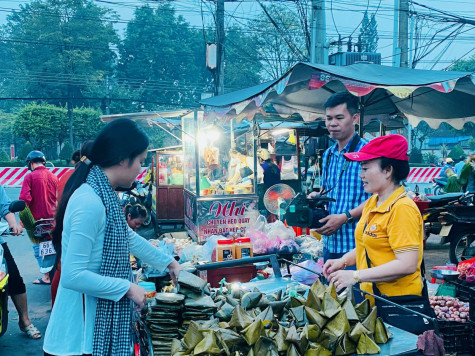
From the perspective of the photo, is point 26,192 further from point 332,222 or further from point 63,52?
point 63,52

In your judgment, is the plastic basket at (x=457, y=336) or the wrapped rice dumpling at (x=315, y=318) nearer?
the wrapped rice dumpling at (x=315, y=318)

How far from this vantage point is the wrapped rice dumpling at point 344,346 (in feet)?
5.86

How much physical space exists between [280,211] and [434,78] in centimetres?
381

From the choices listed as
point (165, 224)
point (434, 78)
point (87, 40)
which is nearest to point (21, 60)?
point (87, 40)

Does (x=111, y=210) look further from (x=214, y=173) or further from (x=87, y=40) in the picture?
(x=87, y=40)

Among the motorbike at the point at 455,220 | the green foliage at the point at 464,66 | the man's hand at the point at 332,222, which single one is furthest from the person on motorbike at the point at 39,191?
the green foliage at the point at 464,66

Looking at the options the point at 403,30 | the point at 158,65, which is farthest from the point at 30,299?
the point at 158,65

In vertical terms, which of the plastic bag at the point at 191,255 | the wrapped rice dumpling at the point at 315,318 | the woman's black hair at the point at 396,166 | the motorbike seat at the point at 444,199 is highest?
the woman's black hair at the point at 396,166

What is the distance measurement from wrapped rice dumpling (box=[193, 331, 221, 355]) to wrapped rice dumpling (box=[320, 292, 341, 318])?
0.44m

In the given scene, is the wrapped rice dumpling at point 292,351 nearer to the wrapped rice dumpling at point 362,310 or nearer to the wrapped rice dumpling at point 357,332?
the wrapped rice dumpling at point 357,332

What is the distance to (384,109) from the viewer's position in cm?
739

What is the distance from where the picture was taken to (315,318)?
1.88m

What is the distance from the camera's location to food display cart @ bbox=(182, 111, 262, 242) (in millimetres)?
8250

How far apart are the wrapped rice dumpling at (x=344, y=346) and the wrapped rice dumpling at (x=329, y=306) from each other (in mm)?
98
